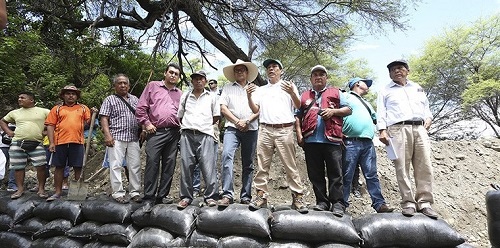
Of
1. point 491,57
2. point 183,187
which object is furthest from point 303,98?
point 491,57

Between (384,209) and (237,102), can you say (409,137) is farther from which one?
(237,102)

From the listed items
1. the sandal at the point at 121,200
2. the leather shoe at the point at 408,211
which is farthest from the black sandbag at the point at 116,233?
the leather shoe at the point at 408,211

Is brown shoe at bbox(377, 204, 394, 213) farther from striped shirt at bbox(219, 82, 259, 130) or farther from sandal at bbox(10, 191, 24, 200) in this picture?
sandal at bbox(10, 191, 24, 200)

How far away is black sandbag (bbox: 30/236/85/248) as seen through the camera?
3.48 metres

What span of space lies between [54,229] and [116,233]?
834 mm

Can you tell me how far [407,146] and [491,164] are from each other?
20.1 ft

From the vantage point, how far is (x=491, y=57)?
43.3ft

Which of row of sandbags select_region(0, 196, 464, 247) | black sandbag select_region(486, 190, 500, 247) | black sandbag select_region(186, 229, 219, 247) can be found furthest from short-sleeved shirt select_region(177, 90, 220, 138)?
black sandbag select_region(486, 190, 500, 247)

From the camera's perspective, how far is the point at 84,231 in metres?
3.53

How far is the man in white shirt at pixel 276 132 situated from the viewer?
131 inches

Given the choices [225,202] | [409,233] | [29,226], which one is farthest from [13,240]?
[409,233]

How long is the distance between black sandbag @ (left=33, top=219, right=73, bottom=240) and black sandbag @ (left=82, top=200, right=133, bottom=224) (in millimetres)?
212

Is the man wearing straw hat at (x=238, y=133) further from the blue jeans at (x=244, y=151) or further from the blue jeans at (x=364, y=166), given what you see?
the blue jeans at (x=364, y=166)

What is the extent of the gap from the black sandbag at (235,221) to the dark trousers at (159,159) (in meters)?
0.68
